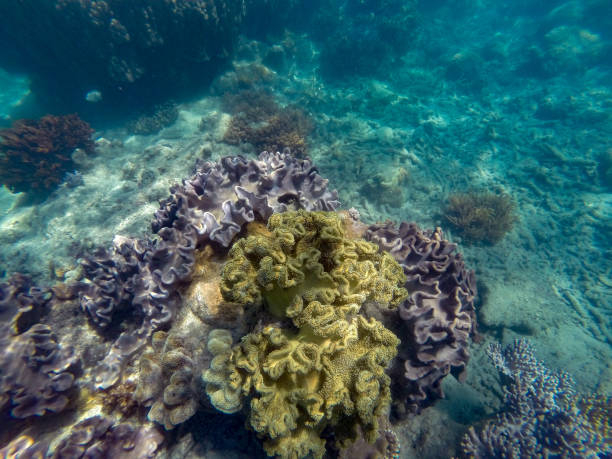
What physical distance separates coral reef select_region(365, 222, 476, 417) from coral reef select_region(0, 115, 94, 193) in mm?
12944

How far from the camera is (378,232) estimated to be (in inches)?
161

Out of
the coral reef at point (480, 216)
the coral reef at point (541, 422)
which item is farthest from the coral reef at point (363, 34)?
the coral reef at point (541, 422)

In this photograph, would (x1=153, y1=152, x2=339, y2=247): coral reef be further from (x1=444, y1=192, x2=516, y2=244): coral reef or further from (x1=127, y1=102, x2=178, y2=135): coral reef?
(x1=127, y1=102, x2=178, y2=135): coral reef

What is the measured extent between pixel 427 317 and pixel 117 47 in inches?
618

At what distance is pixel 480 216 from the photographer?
8.90 meters

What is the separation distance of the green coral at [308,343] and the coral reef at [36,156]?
12.6 m

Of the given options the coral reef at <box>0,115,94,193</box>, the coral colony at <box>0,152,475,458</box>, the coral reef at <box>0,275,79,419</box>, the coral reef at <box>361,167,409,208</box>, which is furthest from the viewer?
the coral reef at <box>0,115,94,193</box>

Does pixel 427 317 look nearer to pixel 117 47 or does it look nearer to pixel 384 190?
pixel 384 190

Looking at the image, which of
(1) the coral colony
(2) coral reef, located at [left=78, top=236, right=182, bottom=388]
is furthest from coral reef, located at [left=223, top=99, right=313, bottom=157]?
Answer: (2) coral reef, located at [left=78, top=236, right=182, bottom=388]

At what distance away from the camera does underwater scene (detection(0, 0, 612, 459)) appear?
251cm

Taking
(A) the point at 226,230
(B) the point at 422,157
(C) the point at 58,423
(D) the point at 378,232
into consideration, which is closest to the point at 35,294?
(C) the point at 58,423

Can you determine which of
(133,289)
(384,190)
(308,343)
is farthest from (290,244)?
(384,190)

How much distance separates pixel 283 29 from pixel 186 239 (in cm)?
1992

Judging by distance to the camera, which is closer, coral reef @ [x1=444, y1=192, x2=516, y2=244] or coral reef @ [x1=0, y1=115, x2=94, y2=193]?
coral reef @ [x1=444, y1=192, x2=516, y2=244]
